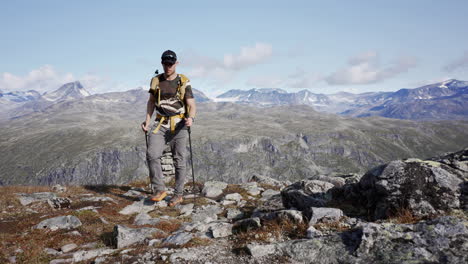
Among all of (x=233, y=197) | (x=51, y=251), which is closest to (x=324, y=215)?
(x=51, y=251)

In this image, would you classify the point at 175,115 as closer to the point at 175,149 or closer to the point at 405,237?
the point at 175,149

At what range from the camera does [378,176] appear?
25.6 ft

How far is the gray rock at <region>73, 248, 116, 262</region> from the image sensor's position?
628 cm

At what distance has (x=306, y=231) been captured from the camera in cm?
653

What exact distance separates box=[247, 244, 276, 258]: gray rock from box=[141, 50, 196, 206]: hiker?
5.94 meters

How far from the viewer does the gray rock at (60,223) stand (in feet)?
29.2

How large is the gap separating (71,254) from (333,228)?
6.36 metres

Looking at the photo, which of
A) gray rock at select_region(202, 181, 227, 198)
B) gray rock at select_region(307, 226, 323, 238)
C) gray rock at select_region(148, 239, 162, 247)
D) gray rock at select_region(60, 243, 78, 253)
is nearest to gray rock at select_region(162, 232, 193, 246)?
gray rock at select_region(148, 239, 162, 247)

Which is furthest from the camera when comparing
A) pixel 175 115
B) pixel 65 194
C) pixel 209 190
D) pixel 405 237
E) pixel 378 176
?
pixel 209 190

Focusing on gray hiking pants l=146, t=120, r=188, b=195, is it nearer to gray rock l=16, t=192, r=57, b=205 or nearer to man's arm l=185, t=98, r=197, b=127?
man's arm l=185, t=98, r=197, b=127

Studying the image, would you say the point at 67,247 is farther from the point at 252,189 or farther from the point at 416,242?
the point at 252,189

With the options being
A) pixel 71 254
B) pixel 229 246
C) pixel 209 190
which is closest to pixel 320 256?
pixel 229 246

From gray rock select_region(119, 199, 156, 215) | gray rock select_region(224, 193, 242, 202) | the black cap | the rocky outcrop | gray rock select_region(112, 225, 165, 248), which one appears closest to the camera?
the rocky outcrop

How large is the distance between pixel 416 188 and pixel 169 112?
8.39m
